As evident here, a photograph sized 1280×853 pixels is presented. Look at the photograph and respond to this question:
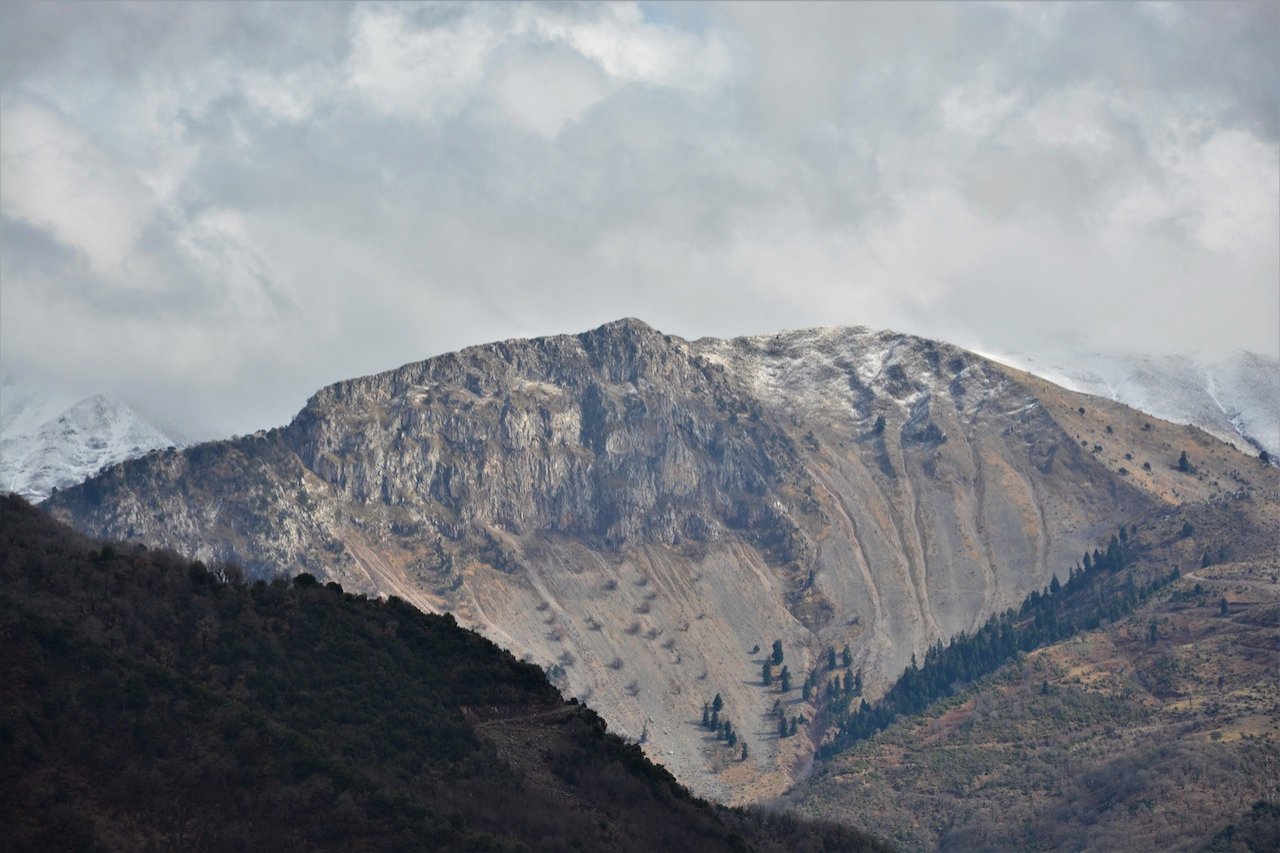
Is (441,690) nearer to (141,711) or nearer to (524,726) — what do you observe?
(524,726)

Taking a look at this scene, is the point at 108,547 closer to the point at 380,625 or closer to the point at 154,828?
the point at 380,625

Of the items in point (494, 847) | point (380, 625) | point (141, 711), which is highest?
point (380, 625)

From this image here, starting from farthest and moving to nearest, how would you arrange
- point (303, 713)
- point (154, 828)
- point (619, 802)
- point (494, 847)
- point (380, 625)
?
point (380, 625) < point (619, 802) < point (303, 713) < point (494, 847) < point (154, 828)

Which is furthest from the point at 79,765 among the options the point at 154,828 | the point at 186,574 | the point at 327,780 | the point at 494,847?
the point at 186,574

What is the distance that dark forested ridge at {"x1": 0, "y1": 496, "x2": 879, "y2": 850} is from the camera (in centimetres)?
14238

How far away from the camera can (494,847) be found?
495ft

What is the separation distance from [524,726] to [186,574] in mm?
32923

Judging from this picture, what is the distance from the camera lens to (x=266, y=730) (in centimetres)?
15675

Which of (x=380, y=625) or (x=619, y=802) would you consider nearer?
(x=619, y=802)

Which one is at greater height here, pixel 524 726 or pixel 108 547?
pixel 108 547

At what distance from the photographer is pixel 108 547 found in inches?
7387

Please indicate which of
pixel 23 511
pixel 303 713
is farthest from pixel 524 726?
pixel 23 511

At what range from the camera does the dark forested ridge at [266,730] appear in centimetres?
14238

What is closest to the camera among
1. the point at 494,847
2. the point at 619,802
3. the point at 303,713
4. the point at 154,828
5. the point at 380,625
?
the point at 154,828
